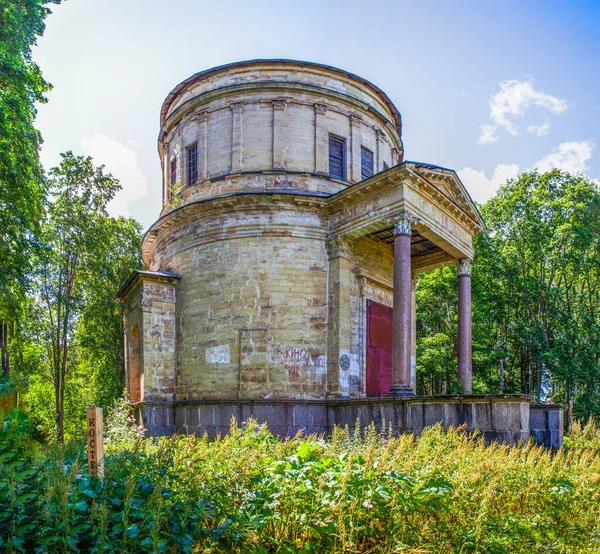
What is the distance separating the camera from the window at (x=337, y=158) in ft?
64.2

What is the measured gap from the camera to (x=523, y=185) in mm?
28953

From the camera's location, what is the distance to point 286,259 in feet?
56.6

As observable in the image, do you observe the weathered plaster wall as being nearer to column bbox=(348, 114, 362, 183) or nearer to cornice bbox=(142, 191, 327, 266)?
column bbox=(348, 114, 362, 183)

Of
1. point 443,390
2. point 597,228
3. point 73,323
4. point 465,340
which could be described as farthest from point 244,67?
point 443,390

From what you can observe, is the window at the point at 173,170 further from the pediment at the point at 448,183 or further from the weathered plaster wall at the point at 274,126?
the pediment at the point at 448,183

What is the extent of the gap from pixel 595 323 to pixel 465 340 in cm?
1204

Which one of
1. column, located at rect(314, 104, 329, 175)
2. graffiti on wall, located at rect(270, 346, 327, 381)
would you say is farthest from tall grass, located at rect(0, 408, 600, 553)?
column, located at rect(314, 104, 329, 175)

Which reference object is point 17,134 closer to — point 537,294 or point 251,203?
point 251,203

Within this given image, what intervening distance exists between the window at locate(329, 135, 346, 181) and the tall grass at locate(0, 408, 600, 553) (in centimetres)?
1344

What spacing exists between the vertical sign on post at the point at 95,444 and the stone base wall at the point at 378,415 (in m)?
6.23

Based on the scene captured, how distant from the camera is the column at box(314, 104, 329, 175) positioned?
1897 cm

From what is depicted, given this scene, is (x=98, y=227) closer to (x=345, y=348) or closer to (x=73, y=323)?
(x=73, y=323)

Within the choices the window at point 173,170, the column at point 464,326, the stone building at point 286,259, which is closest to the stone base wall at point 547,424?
the stone building at point 286,259

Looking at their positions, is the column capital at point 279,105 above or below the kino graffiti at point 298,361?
above
